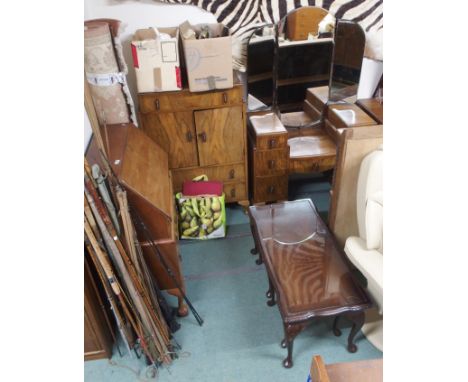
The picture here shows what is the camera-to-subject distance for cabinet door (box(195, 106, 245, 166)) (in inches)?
113

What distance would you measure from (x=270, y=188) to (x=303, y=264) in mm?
1196

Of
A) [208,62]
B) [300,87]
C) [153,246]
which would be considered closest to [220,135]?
[208,62]

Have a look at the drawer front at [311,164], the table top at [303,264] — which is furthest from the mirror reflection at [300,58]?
the table top at [303,264]

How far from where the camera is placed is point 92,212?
5.48 ft

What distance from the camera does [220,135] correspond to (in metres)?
2.97

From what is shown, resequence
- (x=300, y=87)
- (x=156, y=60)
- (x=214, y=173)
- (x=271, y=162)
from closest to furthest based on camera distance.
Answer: (x=156, y=60) → (x=271, y=162) → (x=214, y=173) → (x=300, y=87)

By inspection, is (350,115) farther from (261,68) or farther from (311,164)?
(261,68)

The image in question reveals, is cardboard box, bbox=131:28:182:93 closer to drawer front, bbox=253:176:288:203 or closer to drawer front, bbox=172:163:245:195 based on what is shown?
drawer front, bbox=172:163:245:195

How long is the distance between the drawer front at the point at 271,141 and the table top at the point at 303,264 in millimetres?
627

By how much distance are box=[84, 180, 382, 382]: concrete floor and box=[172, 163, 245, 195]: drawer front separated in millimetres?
705

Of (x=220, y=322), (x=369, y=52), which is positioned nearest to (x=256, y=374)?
(x=220, y=322)

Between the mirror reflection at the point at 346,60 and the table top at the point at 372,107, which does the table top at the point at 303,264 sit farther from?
the mirror reflection at the point at 346,60

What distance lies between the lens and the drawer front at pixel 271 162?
297 centimetres
